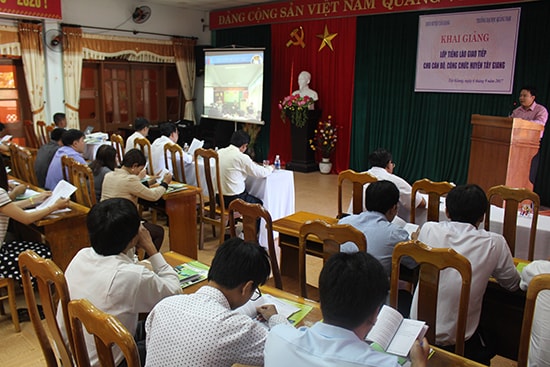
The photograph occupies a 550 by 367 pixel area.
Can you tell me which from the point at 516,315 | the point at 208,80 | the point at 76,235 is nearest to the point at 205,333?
the point at 516,315

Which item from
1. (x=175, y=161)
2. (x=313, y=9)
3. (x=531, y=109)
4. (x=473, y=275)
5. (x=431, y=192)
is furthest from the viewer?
(x=313, y=9)

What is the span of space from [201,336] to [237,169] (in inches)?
115

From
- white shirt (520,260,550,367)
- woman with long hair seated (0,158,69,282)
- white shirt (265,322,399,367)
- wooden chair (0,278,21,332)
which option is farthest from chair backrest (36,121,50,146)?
white shirt (520,260,550,367)

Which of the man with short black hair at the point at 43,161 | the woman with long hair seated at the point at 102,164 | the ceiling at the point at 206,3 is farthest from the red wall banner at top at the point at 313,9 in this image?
the man with short black hair at the point at 43,161

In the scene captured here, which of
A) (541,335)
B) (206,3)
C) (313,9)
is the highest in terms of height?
(206,3)

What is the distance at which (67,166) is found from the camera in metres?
3.61

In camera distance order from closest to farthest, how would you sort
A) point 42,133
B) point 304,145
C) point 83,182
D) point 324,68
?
point 83,182 < point 42,133 < point 324,68 < point 304,145

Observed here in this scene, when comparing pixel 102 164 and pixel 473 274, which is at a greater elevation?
pixel 102 164

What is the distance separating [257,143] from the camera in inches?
351

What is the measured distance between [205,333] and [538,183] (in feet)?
18.2

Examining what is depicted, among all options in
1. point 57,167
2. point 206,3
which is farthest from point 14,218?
point 206,3

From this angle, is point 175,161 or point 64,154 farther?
point 175,161

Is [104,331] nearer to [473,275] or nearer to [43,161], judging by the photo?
[473,275]

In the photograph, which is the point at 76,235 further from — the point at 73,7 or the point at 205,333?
the point at 73,7
